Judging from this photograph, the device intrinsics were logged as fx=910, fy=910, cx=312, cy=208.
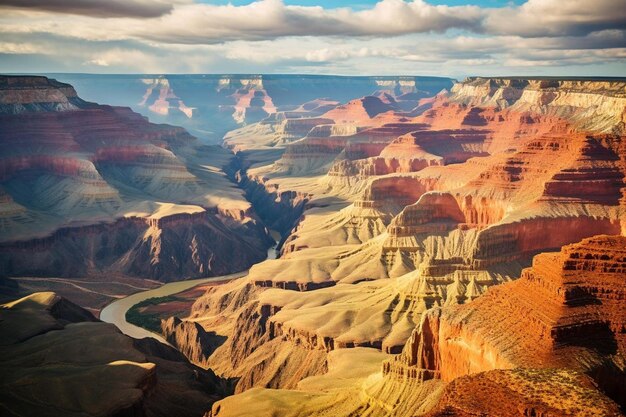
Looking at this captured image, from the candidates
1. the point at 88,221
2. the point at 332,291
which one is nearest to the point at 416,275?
the point at 332,291

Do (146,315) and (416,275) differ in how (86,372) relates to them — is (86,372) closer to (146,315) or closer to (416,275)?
(416,275)

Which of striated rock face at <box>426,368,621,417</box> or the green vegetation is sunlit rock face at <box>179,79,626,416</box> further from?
striated rock face at <box>426,368,621,417</box>

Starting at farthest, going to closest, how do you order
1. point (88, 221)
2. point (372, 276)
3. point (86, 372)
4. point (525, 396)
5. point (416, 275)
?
point (88, 221), point (372, 276), point (416, 275), point (86, 372), point (525, 396)

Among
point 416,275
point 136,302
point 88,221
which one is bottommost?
point 136,302

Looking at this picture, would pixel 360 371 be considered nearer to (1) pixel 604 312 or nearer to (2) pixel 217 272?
(1) pixel 604 312

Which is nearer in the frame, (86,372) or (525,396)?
(525,396)

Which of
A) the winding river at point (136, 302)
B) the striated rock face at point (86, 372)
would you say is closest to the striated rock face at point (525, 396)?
the striated rock face at point (86, 372)

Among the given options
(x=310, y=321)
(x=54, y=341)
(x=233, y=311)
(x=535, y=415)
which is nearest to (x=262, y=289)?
(x=233, y=311)
